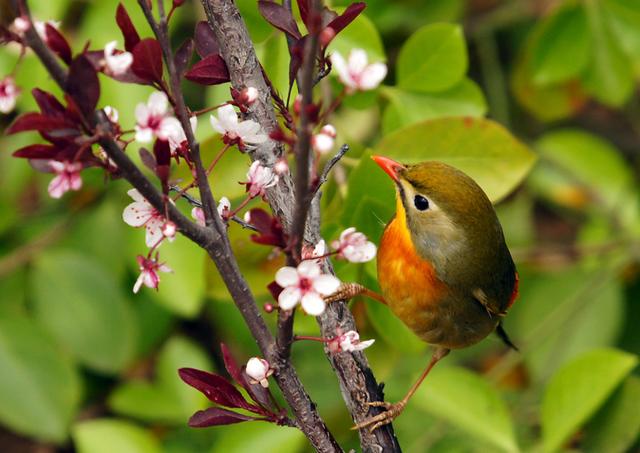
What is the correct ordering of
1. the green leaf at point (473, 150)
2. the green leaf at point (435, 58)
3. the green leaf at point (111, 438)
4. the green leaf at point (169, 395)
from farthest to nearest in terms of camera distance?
the green leaf at point (169, 395), the green leaf at point (111, 438), the green leaf at point (435, 58), the green leaf at point (473, 150)

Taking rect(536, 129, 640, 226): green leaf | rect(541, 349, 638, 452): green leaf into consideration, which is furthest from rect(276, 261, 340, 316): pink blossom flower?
rect(536, 129, 640, 226): green leaf

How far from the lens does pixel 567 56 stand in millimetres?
2625

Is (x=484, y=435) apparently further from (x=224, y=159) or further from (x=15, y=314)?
(x=15, y=314)

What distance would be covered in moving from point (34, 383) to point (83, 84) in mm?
1775

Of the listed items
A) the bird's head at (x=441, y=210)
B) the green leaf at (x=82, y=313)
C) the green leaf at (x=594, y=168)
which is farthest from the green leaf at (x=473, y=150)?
the green leaf at (x=594, y=168)

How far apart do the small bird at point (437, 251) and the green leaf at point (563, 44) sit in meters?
1.19

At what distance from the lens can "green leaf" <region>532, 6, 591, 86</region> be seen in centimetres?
260

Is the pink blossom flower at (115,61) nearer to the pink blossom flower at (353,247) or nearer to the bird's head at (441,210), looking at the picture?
the pink blossom flower at (353,247)

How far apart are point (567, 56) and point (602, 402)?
3.51 feet

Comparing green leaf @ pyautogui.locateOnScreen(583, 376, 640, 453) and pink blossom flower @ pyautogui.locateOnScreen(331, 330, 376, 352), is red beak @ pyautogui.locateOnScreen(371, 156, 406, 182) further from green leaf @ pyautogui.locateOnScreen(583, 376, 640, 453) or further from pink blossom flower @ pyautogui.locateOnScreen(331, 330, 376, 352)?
green leaf @ pyautogui.locateOnScreen(583, 376, 640, 453)

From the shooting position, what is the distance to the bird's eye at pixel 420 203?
59.5 inches

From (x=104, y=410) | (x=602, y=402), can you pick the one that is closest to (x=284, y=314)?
(x=602, y=402)

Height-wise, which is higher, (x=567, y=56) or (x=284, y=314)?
(x=284, y=314)

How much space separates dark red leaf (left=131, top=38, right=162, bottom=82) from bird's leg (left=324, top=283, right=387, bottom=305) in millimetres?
469
